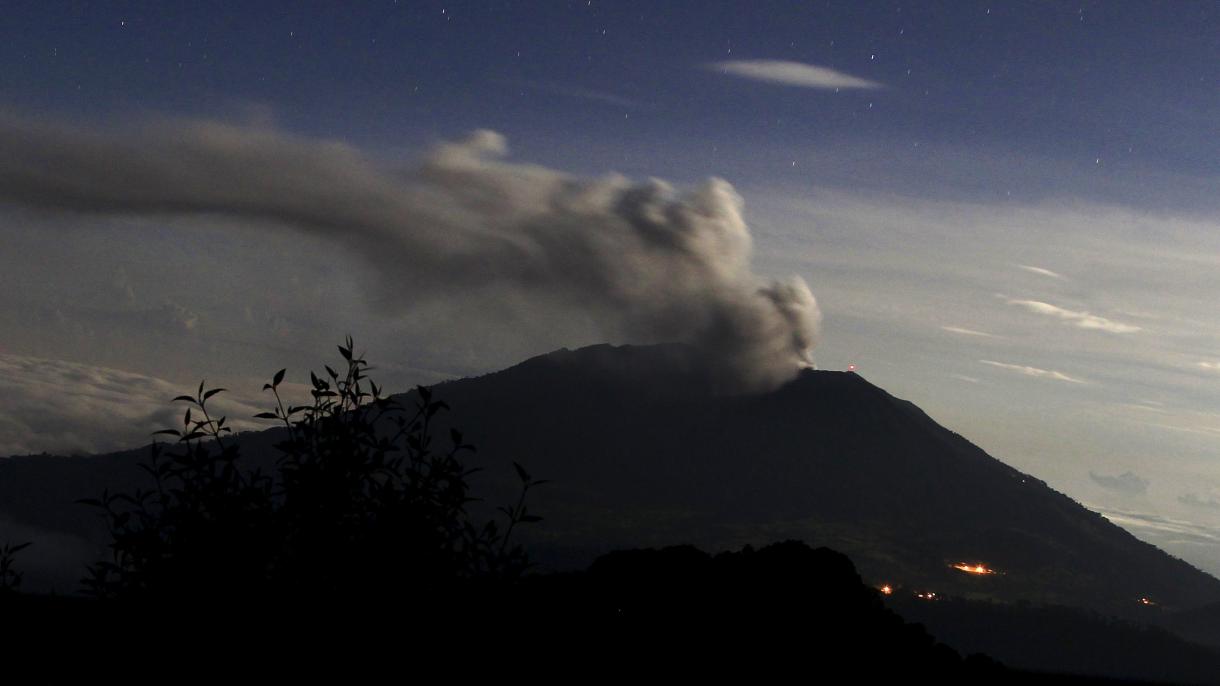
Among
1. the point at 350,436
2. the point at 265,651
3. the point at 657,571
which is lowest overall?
the point at 265,651

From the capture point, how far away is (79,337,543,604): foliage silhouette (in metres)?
9.66

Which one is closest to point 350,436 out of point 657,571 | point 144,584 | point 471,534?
point 471,534

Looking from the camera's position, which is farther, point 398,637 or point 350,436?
point 350,436

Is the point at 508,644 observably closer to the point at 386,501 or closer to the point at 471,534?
the point at 471,534

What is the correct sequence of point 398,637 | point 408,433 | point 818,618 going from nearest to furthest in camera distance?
point 398,637 → point 408,433 → point 818,618

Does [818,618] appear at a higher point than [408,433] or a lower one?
lower

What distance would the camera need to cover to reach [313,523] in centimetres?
1005

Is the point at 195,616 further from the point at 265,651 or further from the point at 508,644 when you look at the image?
the point at 508,644

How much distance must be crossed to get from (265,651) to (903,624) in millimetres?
7197

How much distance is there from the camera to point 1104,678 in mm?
9062

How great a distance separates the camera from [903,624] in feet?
43.1

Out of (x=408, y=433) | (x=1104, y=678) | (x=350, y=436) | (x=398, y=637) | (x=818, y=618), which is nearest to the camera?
(x=1104, y=678)

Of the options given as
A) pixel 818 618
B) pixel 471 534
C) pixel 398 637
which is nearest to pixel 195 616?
pixel 398 637

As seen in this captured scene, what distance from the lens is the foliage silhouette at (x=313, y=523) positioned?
31.7ft
